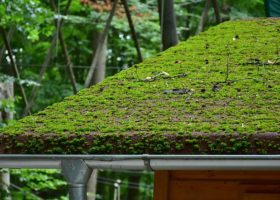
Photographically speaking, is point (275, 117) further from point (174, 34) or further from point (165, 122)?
point (174, 34)

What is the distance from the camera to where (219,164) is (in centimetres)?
493

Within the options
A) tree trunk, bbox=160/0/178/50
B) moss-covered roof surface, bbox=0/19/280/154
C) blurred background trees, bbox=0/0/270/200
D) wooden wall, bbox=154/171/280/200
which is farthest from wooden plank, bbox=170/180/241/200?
blurred background trees, bbox=0/0/270/200

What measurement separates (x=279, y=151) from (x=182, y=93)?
1447 mm

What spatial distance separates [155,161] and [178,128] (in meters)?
0.34

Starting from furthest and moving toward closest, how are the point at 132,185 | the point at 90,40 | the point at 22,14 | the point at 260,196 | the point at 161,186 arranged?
the point at 132,185 < the point at 90,40 < the point at 22,14 < the point at 161,186 < the point at 260,196

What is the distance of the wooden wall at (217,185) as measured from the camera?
20.7 ft

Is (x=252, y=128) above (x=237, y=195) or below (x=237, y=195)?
above

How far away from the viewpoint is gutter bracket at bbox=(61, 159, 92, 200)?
5199mm

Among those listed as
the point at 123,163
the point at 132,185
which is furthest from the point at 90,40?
the point at 123,163

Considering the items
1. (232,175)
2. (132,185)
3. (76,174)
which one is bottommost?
(132,185)

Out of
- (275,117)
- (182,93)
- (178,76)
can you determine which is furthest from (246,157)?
(178,76)

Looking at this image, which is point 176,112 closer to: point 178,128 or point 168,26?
point 178,128

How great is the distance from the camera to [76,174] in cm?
521

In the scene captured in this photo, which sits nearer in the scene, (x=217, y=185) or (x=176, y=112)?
(x=176, y=112)
